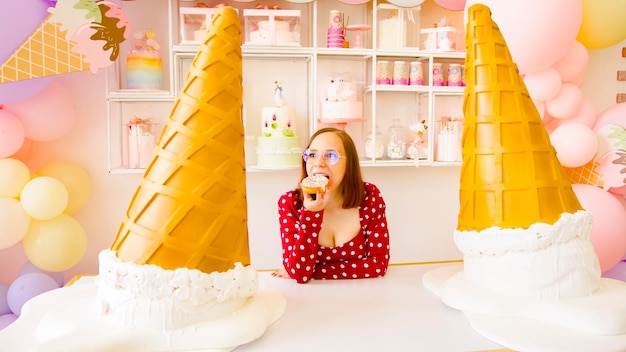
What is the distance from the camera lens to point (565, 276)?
1.49 meters

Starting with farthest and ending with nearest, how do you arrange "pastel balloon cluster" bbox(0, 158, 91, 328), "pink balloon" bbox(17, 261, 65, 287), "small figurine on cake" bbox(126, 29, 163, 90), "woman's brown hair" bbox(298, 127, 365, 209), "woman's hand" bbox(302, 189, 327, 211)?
"small figurine on cake" bbox(126, 29, 163, 90), "pink balloon" bbox(17, 261, 65, 287), "pastel balloon cluster" bbox(0, 158, 91, 328), "woman's brown hair" bbox(298, 127, 365, 209), "woman's hand" bbox(302, 189, 327, 211)

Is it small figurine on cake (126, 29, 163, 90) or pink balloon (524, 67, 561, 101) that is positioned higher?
small figurine on cake (126, 29, 163, 90)

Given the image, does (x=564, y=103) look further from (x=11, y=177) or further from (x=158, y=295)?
(x=11, y=177)

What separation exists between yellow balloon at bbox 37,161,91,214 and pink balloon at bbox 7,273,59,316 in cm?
39

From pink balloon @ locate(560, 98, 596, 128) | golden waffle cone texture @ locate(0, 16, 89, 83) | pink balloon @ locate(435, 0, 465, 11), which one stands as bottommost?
pink balloon @ locate(560, 98, 596, 128)

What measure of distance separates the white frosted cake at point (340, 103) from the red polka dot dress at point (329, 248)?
0.88 meters

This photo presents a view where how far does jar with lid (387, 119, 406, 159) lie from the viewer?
3.11 m

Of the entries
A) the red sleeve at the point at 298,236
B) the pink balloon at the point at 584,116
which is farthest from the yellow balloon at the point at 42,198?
the pink balloon at the point at 584,116

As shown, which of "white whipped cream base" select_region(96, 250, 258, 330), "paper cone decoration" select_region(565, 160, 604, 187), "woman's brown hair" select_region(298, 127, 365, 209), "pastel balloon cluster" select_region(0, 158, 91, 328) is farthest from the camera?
"paper cone decoration" select_region(565, 160, 604, 187)

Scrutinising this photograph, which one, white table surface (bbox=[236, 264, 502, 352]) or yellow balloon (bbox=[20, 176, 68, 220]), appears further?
yellow balloon (bbox=[20, 176, 68, 220])

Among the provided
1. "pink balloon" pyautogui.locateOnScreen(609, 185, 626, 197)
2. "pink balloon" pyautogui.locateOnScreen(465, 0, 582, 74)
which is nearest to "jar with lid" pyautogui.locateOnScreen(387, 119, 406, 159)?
"pink balloon" pyautogui.locateOnScreen(465, 0, 582, 74)

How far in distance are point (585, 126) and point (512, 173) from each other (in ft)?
5.19

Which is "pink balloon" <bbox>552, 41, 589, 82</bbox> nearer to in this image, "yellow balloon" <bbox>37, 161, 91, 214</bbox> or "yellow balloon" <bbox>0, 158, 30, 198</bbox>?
"yellow balloon" <bbox>37, 161, 91, 214</bbox>

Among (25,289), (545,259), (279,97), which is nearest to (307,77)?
(279,97)
